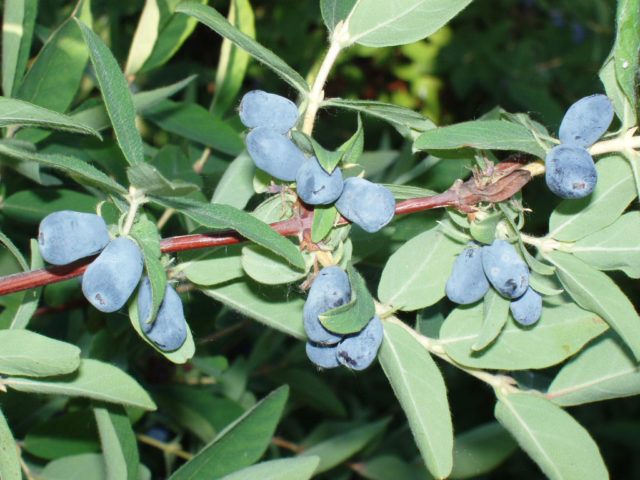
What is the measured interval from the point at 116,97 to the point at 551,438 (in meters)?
0.82

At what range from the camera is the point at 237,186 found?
1.19 meters

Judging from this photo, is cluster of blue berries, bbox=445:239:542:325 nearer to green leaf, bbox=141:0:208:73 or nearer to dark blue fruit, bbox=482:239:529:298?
dark blue fruit, bbox=482:239:529:298

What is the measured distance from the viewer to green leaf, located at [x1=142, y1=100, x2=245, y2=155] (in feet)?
4.92

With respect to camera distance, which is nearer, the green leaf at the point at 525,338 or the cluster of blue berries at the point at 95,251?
the cluster of blue berries at the point at 95,251

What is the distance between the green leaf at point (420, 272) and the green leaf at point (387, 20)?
0.31 m

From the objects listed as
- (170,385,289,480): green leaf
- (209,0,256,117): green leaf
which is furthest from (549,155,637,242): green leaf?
(209,0,256,117): green leaf

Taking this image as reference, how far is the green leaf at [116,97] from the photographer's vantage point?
884 mm

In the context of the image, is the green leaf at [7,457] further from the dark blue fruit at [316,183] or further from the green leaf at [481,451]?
the green leaf at [481,451]

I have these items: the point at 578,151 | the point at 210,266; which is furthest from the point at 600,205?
the point at 210,266

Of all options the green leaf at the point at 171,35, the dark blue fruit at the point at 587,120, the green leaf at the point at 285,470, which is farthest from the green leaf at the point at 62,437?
the dark blue fruit at the point at 587,120

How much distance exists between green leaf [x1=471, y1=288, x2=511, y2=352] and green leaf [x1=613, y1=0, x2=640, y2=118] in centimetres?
34

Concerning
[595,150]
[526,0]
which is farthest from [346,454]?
[526,0]

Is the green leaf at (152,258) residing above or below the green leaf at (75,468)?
above

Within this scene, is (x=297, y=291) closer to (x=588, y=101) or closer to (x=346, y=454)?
(x=588, y=101)
